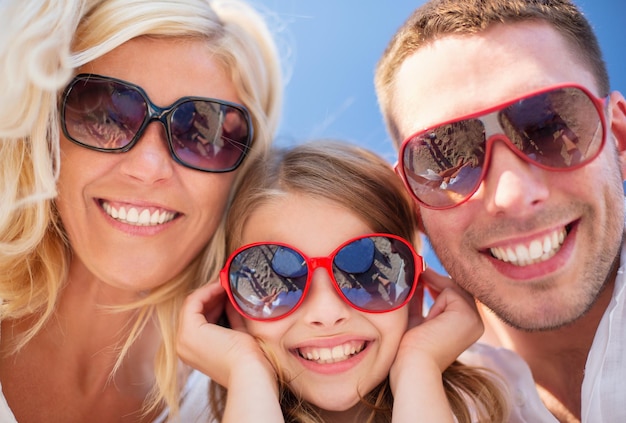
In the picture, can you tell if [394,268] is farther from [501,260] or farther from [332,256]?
A: [501,260]

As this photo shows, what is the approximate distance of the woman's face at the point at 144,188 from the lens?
2.86 m

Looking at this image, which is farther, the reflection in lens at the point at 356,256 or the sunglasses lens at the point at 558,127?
the reflection in lens at the point at 356,256

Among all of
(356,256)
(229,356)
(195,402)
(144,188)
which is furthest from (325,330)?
(195,402)

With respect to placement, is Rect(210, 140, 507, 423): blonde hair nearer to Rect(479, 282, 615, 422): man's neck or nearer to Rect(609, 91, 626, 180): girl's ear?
Rect(479, 282, 615, 422): man's neck

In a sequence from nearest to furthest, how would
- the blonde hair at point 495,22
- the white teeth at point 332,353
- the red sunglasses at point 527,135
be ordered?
the red sunglasses at point 527,135
the white teeth at point 332,353
the blonde hair at point 495,22

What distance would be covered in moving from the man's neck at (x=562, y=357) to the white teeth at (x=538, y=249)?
51 centimetres

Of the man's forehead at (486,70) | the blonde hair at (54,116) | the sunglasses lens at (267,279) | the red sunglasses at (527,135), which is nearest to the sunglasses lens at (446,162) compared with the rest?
the red sunglasses at (527,135)

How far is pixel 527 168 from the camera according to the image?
2541 millimetres

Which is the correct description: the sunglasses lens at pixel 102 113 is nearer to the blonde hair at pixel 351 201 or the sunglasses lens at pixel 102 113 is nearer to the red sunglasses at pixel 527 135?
the blonde hair at pixel 351 201

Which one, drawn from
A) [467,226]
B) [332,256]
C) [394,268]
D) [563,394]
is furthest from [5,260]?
[563,394]

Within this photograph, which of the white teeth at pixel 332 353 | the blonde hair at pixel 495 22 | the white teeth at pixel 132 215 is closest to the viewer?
the white teeth at pixel 332 353

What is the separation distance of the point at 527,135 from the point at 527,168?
5.3 inches

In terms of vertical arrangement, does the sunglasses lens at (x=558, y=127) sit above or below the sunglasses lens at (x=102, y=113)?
above

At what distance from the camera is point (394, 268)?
2.77 meters
